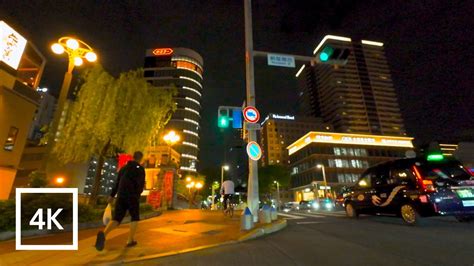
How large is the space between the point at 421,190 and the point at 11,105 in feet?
72.3

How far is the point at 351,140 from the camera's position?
84.2 metres

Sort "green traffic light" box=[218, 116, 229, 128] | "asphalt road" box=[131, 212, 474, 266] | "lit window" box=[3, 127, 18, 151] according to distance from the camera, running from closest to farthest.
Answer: "asphalt road" box=[131, 212, 474, 266] → "green traffic light" box=[218, 116, 229, 128] → "lit window" box=[3, 127, 18, 151]

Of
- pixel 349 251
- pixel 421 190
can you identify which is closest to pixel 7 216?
pixel 349 251

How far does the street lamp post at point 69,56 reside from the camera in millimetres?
9406

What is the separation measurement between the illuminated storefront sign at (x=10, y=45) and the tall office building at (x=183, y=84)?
8462 cm

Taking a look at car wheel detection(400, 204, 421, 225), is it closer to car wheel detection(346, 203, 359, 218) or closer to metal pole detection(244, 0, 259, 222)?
car wheel detection(346, 203, 359, 218)

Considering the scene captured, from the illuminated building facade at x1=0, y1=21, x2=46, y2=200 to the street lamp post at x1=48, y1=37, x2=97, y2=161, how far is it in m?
9.49

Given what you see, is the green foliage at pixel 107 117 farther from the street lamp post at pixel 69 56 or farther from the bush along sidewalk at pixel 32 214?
the bush along sidewalk at pixel 32 214

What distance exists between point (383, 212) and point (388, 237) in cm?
295

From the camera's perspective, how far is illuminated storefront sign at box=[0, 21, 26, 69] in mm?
15394

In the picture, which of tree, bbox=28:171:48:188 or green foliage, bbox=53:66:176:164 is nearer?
tree, bbox=28:171:48:188

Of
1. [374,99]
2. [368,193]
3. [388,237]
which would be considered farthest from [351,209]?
[374,99]

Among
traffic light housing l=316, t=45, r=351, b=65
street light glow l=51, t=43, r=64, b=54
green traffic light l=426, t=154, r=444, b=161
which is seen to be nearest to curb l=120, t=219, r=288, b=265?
green traffic light l=426, t=154, r=444, b=161

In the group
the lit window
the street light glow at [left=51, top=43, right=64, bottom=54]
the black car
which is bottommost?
the black car
